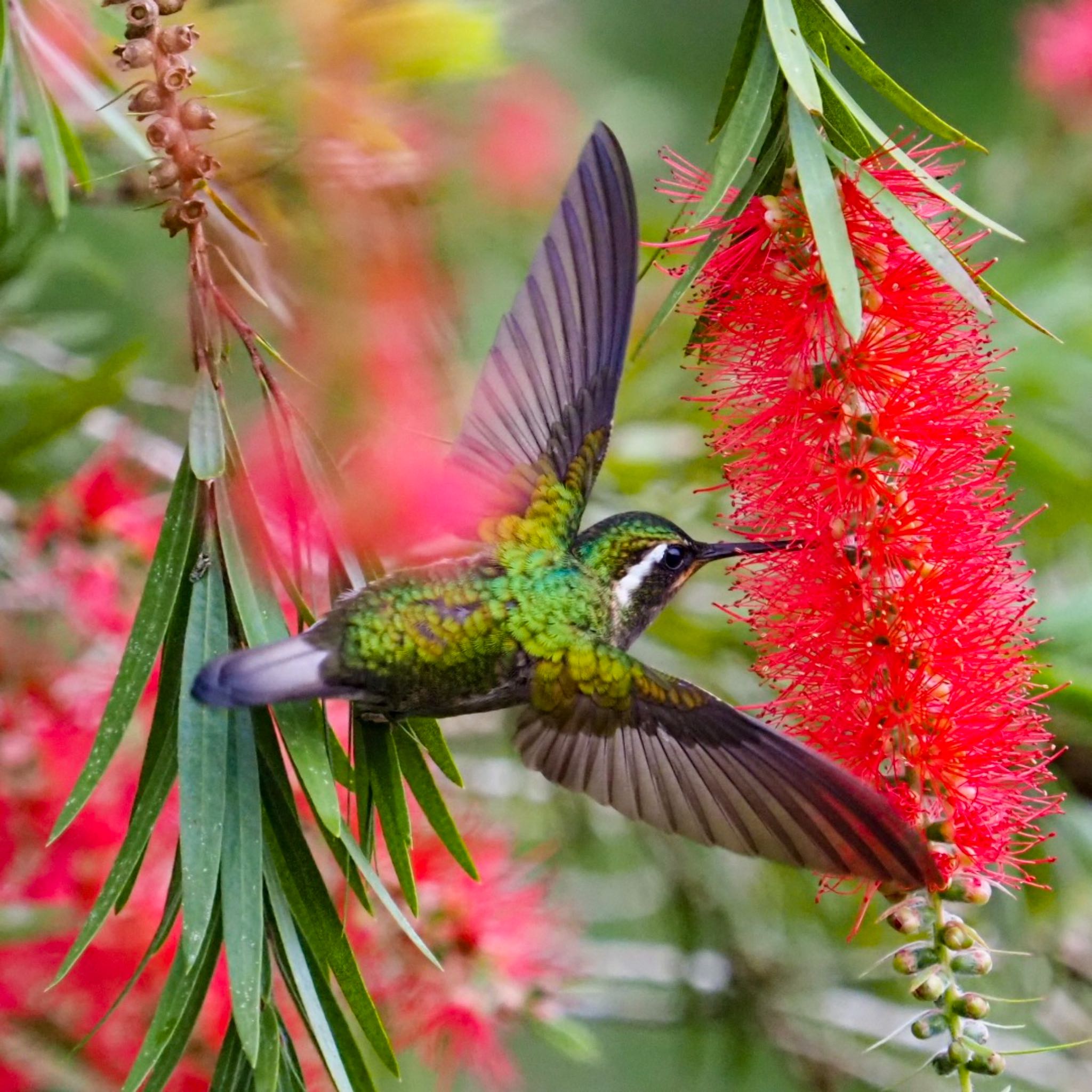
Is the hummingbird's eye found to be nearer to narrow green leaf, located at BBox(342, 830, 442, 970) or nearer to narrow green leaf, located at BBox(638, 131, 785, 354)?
narrow green leaf, located at BBox(638, 131, 785, 354)

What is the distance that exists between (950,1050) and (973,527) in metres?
0.36

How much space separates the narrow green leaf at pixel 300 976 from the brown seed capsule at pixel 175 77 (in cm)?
51

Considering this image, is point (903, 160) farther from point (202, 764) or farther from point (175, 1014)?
point (175, 1014)

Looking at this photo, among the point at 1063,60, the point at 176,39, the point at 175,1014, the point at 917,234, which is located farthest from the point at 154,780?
the point at 1063,60

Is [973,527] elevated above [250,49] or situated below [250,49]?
below

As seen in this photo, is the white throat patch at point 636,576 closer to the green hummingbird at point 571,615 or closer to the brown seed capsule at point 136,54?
the green hummingbird at point 571,615

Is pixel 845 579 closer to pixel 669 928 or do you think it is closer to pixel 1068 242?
pixel 669 928

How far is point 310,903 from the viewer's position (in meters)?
1.02

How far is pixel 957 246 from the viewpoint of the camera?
3.51 feet

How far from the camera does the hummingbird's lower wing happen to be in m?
0.95

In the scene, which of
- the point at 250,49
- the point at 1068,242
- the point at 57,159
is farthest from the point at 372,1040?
the point at 1068,242

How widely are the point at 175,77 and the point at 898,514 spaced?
58cm

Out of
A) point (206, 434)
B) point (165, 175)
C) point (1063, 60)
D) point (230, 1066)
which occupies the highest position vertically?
point (1063, 60)

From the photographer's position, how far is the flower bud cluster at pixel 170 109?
95cm
